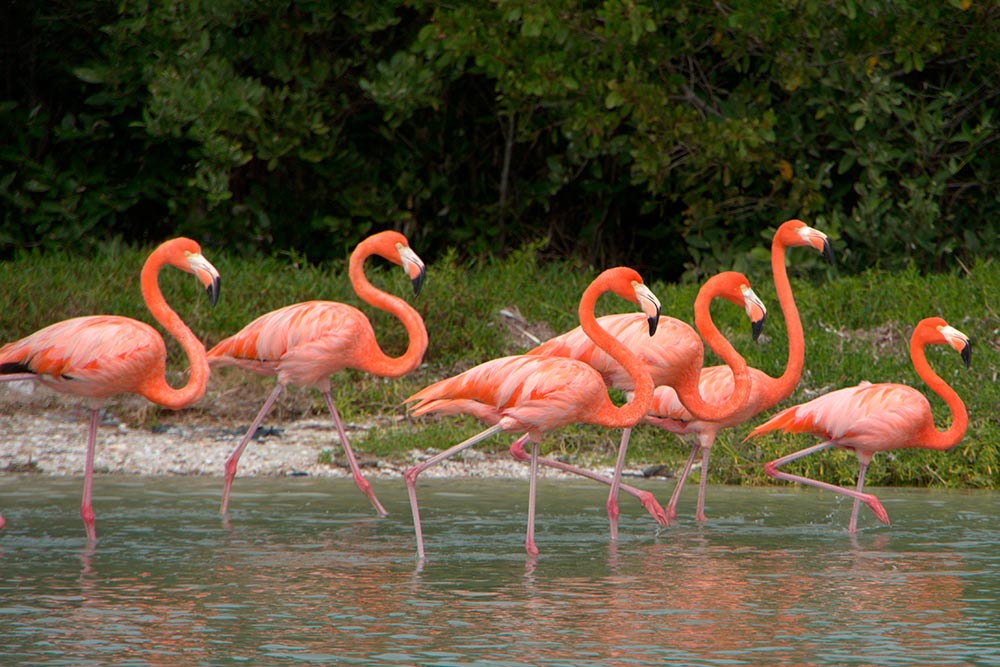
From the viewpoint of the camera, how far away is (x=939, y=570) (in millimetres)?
5520

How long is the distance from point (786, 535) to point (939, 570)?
3.16ft

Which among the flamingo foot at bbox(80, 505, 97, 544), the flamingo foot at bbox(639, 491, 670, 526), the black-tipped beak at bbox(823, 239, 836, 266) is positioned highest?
the black-tipped beak at bbox(823, 239, 836, 266)

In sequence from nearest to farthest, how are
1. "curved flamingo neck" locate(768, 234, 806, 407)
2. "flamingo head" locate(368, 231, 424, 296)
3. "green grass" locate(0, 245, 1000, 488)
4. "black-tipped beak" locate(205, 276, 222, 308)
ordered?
"black-tipped beak" locate(205, 276, 222, 308)
"curved flamingo neck" locate(768, 234, 806, 407)
"flamingo head" locate(368, 231, 424, 296)
"green grass" locate(0, 245, 1000, 488)

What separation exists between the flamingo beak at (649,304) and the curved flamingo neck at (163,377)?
1913 mm

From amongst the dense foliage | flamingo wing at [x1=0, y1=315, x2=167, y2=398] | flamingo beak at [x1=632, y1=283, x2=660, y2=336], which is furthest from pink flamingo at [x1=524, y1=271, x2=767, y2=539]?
the dense foliage

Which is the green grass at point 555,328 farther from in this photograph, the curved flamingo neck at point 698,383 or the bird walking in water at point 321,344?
the curved flamingo neck at point 698,383

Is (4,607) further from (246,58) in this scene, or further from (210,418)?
(246,58)

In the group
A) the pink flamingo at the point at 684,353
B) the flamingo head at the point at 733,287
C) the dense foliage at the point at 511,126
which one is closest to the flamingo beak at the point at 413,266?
the pink flamingo at the point at 684,353

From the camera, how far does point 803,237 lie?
7086 millimetres

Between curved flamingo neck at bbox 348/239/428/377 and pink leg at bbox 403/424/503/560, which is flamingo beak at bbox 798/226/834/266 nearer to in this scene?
pink leg at bbox 403/424/503/560

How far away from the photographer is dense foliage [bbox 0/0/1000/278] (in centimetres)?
1130

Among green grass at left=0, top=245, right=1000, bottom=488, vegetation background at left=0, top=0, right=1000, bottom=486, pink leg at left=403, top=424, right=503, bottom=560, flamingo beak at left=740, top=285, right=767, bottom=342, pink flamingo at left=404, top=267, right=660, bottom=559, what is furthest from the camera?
vegetation background at left=0, top=0, right=1000, bottom=486

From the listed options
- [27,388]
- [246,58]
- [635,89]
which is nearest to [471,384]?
[27,388]

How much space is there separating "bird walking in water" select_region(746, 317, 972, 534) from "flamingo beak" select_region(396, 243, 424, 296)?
1.71 meters
